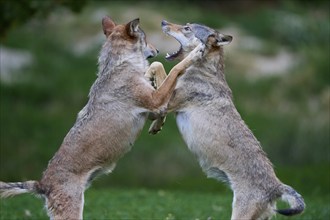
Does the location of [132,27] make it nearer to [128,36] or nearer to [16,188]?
[128,36]

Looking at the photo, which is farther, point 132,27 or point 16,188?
point 132,27

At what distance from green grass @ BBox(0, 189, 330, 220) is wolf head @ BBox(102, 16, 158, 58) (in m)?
2.12

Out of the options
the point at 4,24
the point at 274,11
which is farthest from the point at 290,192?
the point at 274,11

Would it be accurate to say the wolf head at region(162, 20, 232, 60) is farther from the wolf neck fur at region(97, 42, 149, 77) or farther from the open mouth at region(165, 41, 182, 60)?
the wolf neck fur at region(97, 42, 149, 77)

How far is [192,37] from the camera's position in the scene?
9883mm

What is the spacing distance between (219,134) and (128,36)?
1.47 m

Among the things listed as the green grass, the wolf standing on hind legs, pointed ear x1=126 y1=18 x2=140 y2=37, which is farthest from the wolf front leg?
the green grass

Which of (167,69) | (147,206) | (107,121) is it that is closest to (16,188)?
(107,121)

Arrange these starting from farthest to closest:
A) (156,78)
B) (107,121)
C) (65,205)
Result: (156,78) < (107,121) < (65,205)

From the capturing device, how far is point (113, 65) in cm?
940

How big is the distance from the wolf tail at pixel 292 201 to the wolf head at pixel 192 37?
1.90 meters

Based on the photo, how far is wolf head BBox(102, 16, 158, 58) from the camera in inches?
373

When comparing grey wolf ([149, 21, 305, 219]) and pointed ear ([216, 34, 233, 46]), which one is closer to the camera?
grey wolf ([149, 21, 305, 219])

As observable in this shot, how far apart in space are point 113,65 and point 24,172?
1001 cm
